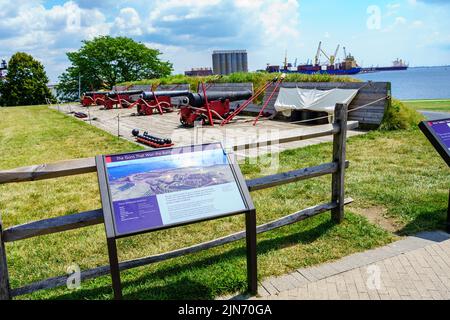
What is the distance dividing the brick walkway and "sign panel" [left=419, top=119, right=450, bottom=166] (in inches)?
36.0

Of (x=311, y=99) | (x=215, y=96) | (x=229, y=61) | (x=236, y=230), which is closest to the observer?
(x=236, y=230)

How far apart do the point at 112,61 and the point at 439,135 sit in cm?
3983

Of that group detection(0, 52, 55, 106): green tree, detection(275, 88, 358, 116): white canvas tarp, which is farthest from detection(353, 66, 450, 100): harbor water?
detection(0, 52, 55, 106): green tree

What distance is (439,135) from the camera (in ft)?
12.7

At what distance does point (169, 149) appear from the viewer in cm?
280

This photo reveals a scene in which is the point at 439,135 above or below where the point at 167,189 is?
above

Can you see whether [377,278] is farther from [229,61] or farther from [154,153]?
[229,61]

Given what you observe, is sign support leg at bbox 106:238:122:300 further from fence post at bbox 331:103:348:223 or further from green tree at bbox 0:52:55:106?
green tree at bbox 0:52:55:106

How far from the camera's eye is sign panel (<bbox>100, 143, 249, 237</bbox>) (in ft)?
8.07

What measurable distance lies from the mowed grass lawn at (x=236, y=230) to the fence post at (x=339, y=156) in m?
0.15

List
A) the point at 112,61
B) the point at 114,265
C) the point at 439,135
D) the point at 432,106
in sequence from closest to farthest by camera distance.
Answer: the point at 114,265 < the point at 439,135 < the point at 432,106 < the point at 112,61

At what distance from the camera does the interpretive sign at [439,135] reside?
3779mm

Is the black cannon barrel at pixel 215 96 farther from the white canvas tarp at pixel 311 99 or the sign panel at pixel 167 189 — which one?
the sign panel at pixel 167 189

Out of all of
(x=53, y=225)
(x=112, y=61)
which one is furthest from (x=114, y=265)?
(x=112, y=61)
